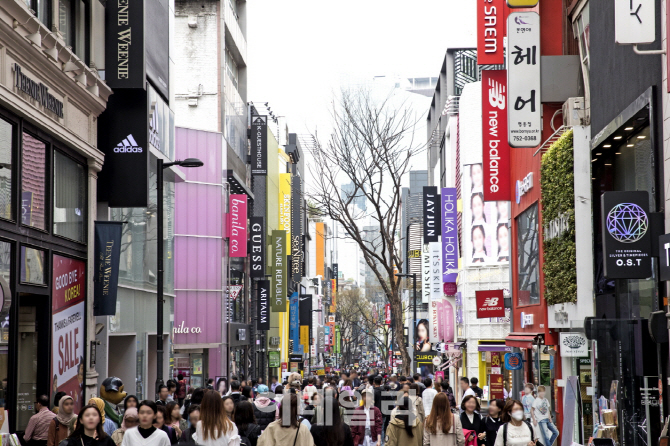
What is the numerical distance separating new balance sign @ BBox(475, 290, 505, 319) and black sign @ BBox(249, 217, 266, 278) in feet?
74.7

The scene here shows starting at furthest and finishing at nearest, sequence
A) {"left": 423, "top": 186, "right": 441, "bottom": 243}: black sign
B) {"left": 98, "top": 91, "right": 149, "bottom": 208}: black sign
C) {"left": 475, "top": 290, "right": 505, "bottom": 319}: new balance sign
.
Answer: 1. {"left": 423, "top": 186, "right": 441, "bottom": 243}: black sign
2. {"left": 475, "top": 290, "right": 505, "bottom": 319}: new balance sign
3. {"left": 98, "top": 91, "right": 149, "bottom": 208}: black sign

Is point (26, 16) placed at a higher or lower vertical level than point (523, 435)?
higher

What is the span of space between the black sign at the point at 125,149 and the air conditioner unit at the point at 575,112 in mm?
10054

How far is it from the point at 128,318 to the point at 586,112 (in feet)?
43.7

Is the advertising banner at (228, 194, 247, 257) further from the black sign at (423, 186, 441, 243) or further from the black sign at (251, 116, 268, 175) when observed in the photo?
the black sign at (251, 116, 268, 175)

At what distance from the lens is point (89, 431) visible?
892cm

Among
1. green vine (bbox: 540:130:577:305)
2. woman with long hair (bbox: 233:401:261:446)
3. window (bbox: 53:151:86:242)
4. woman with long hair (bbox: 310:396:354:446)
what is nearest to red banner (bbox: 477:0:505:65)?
green vine (bbox: 540:130:577:305)

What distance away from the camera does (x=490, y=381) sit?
40.0 m

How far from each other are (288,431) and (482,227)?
111 ft

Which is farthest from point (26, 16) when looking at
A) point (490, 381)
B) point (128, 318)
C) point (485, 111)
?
point (490, 381)

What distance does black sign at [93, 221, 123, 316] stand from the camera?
18281 mm

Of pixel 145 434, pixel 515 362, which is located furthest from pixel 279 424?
pixel 515 362

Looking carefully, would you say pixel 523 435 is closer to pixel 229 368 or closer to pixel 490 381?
pixel 490 381

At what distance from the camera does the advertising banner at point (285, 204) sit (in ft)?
242
